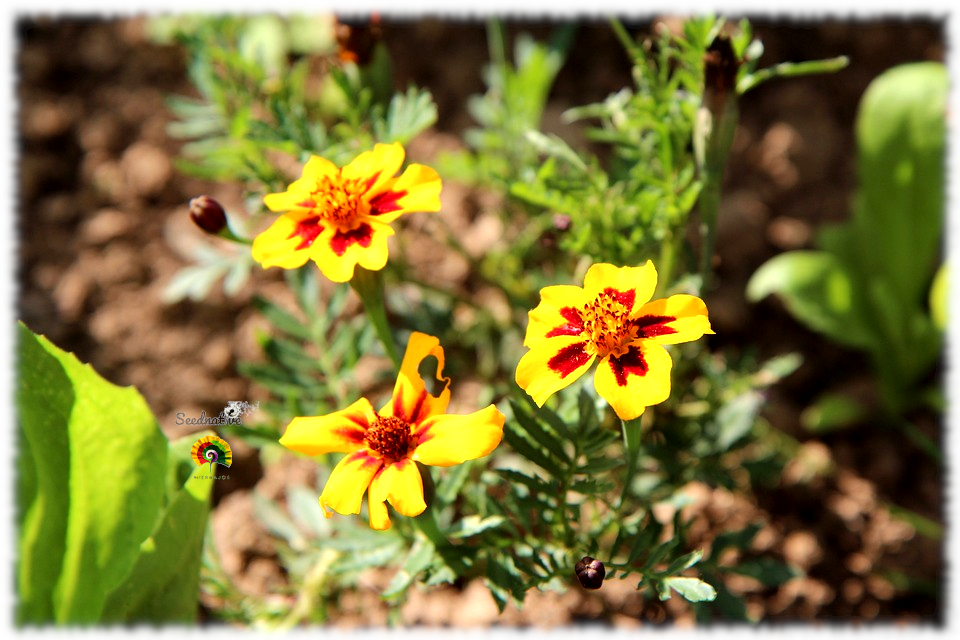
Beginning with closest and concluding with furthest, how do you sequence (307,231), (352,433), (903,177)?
(352,433) < (307,231) < (903,177)

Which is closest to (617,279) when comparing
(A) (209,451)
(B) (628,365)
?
(B) (628,365)

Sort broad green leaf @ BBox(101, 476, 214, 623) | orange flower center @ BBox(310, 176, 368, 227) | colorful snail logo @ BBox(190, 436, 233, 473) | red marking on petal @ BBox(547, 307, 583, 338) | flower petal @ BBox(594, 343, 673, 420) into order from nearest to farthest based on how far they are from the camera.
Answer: flower petal @ BBox(594, 343, 673, 420)
red marking on petal @ BBox(547, 307, 583, 338)
orange flower center @ BBox(310, 176, 368, 227)
broad green leaf @ BBox(101, 476, 214, 623)
colorful snail logo @ BBox(190, 436, 233, 473)

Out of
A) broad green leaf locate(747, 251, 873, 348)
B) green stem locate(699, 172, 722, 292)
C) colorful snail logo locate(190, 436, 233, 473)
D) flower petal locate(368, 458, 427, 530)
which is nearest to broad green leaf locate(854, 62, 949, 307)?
broad green leaf locate(747, 251, 873, 348)

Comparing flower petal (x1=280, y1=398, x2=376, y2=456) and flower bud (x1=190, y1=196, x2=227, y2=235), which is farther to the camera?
flower bud (x1=190, y1=196, x2=227, y2=235)

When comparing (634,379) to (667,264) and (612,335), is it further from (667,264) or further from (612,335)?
(667,264)

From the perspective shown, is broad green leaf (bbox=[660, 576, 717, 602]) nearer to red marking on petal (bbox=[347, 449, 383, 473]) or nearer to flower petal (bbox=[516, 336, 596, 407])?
flower petal (bbox=[516, 336, 596, 407])

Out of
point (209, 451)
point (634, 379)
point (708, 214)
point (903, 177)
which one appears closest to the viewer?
point (634, 379)

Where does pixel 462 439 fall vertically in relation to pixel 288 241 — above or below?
below

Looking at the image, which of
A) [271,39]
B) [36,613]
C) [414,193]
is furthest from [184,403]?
[414,193]

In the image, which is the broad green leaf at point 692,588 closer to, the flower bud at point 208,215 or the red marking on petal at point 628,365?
the red marking on petal at point 628,365
